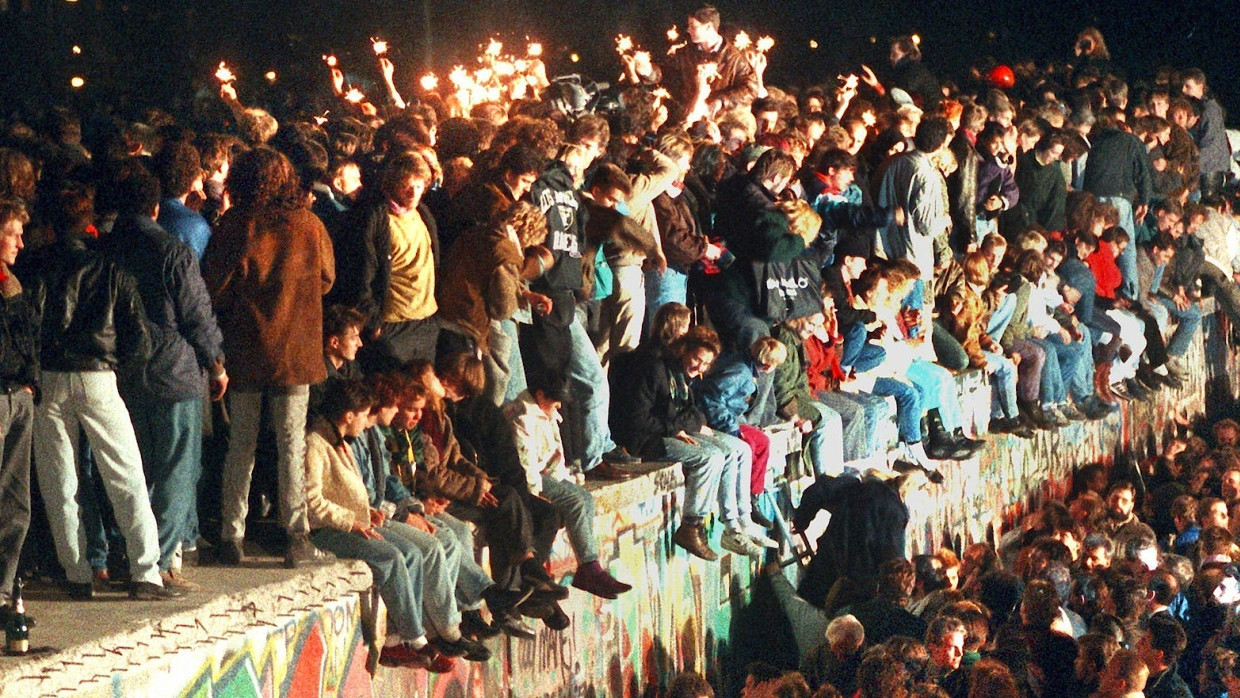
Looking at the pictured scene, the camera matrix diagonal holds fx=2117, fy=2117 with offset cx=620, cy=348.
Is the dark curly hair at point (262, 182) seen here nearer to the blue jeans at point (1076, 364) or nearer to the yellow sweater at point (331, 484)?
the yellow sweater at point (331, 484)

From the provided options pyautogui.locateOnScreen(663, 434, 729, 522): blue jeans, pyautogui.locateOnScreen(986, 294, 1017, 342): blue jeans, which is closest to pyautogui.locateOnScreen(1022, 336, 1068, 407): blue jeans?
pyautogui.locateOnScreen(986, 294, 1017, 342): blue jeans

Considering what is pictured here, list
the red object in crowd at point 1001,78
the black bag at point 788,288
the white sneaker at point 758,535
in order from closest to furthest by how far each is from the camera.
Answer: the white sneaker at point 758,535, the black bag at point 788,288, the red object in crowd at point 1001,78

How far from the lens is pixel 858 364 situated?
49.6ft

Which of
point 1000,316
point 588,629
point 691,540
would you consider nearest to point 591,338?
point 691,540

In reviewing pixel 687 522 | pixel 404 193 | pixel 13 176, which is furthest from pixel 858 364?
pixel 13 176

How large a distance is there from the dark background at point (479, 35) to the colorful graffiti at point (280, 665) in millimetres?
6034

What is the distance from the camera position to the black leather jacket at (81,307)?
8586 millimetres

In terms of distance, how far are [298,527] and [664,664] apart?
12.8 feet

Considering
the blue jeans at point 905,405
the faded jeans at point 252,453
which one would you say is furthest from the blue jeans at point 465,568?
the blue jeans at point 905,405

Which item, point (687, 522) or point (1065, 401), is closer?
point (687, 522)

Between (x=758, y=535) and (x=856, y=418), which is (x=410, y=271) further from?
(x=856, y=418)

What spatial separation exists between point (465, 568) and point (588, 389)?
1.80 m

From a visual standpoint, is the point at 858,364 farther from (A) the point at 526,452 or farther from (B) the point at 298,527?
(B) the point at 298,527

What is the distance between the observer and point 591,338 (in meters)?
12.3
